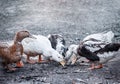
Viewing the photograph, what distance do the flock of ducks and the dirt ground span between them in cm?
21

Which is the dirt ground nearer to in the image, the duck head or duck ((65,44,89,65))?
duck ((65,44,89,65))

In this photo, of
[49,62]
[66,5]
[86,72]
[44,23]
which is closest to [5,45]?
[49,62]

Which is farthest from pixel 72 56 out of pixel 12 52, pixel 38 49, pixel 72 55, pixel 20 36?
pixel 12 52

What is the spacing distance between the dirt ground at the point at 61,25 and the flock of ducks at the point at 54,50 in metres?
0.21

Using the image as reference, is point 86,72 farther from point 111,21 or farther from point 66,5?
point 66,5

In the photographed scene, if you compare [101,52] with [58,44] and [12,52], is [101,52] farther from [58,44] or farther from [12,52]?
[12,52]

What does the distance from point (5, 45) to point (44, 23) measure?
4.41 metres

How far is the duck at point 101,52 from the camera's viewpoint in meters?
7.59

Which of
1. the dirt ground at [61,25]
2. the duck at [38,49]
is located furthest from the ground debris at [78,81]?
the duck at [38,49]

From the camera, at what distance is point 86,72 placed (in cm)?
763

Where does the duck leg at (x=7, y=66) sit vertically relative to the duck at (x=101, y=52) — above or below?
below

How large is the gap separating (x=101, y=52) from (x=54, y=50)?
1.23m

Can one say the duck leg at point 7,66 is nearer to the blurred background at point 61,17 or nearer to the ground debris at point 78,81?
the ground debris at point 78,81

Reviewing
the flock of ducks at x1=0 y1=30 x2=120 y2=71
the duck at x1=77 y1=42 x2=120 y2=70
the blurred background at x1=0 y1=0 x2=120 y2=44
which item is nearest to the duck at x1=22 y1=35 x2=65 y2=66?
the flock of ducks at x1=0 y1=30 x2=120 y2=71
